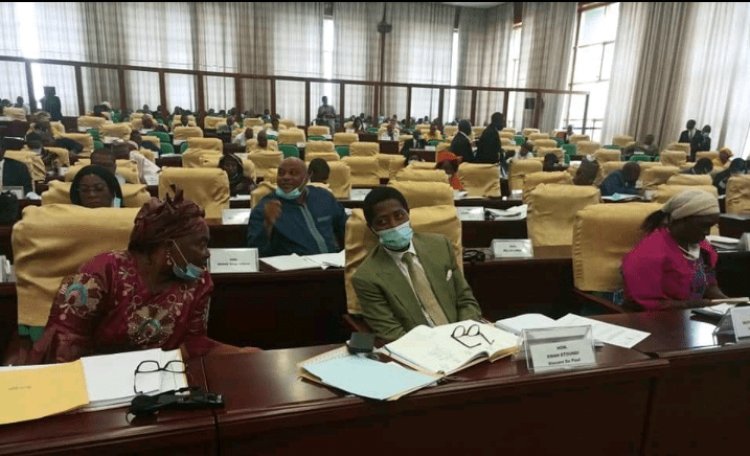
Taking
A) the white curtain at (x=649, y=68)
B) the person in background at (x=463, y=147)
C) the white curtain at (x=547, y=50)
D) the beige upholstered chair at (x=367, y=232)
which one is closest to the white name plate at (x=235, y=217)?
the beige upholstered chair at (x=367, y=232)

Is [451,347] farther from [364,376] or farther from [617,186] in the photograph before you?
[617,186]

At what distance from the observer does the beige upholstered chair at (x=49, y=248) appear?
1748mm

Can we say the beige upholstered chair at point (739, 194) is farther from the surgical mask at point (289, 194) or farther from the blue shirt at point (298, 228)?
the surgical mask at point (289, 194)

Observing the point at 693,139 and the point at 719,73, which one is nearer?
the point at 693,139

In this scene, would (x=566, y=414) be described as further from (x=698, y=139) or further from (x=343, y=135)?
(x=698, y=139)

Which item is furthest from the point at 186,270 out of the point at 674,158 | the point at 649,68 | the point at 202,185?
the point at 649,68

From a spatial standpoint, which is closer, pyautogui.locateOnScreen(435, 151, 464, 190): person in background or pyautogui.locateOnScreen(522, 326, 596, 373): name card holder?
pyautogui.locateOnScreen(522, 326, 596, 373): name card holder

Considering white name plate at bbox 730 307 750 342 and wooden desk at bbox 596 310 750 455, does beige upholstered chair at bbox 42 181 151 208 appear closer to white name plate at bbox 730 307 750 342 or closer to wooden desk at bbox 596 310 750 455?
wooden desk at bbox 596 310 750 455

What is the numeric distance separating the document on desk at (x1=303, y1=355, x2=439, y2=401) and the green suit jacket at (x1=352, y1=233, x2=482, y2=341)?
1.82ft

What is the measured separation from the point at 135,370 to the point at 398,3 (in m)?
17.4

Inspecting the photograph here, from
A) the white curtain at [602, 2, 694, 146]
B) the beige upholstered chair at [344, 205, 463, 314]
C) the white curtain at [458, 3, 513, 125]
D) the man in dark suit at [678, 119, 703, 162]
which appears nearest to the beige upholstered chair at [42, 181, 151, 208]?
the beige upholstered chair at [344, 205, 463, 314]

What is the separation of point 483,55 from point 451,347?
726 inches

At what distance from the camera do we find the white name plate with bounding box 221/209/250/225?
3.10 metres

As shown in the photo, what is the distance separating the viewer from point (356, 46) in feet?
54.6
